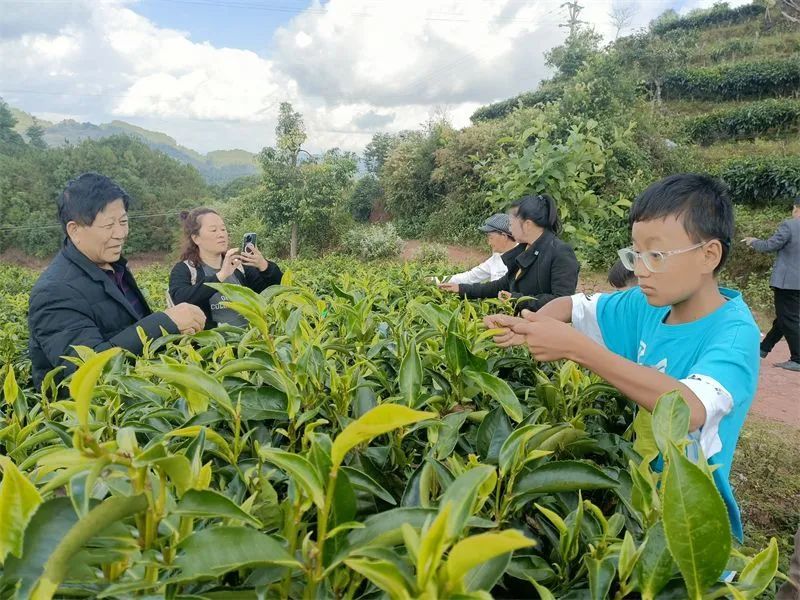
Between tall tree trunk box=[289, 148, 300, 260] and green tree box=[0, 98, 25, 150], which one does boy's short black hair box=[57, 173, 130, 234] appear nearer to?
tall tree trunk box=[289, 148, 300, 260]

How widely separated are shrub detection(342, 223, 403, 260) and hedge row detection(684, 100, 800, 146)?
10292 mm

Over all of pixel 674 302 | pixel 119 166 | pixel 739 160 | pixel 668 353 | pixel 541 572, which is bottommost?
pixel 541 572

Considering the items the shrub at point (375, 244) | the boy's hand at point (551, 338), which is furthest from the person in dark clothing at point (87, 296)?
the shrub at point (375, 244)

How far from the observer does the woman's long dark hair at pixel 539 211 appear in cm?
347

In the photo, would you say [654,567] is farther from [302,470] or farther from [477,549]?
[302,470]

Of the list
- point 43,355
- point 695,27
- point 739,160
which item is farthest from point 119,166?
point 43,355

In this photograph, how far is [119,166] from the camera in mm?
51062

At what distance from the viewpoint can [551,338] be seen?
1.23m

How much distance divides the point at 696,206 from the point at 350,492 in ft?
3.93

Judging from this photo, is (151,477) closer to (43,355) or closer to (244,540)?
(244,540)

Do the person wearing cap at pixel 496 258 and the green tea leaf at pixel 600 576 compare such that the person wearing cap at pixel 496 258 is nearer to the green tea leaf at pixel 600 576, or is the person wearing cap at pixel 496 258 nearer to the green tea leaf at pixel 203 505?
the green tea leaf at pixel 600 576

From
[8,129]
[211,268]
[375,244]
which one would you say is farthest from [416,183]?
[8,129]

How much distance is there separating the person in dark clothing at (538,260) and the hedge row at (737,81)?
22.2 metres

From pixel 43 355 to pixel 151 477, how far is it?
1.80 metres
